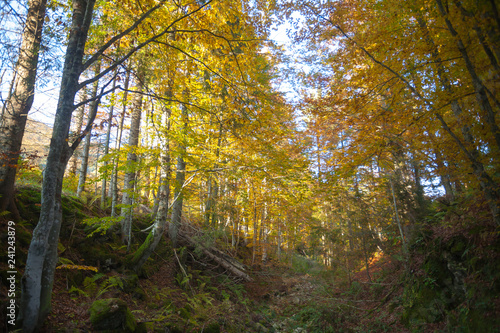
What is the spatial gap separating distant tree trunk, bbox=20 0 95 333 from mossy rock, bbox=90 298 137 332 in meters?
0.90

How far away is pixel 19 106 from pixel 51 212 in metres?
3.82

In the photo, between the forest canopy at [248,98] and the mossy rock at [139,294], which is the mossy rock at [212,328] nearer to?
the mossy rock at [139,294]

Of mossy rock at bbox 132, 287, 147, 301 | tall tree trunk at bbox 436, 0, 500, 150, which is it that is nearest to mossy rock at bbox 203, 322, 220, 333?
mossy rock at bbox 132, 287, 147, 301

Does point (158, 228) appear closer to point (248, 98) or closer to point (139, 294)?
point (139, 294)

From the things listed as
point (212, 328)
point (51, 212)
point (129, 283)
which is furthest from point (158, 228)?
point (51, 212)

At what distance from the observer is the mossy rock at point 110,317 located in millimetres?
3979

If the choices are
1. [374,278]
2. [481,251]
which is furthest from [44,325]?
[374,278]

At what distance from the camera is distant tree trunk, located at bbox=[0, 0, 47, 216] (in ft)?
16.4

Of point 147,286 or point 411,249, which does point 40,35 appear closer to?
point 147,286

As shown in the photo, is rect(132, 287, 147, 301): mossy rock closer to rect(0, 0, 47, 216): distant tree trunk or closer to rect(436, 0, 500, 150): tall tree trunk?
rect(0, 0, 47, 216): distant tree trunk

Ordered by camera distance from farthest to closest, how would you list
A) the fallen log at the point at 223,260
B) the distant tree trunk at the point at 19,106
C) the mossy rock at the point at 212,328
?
the fallen log at the point at 223,260 → the mossy rock at the point at 212,328 → the distant tree trunk at the point at 19,106

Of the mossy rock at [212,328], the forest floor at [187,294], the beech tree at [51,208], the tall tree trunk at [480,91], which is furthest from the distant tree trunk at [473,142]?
the mossy rock at [212,328]

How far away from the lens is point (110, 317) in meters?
4.04

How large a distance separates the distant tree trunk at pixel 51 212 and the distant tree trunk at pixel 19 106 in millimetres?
2103
